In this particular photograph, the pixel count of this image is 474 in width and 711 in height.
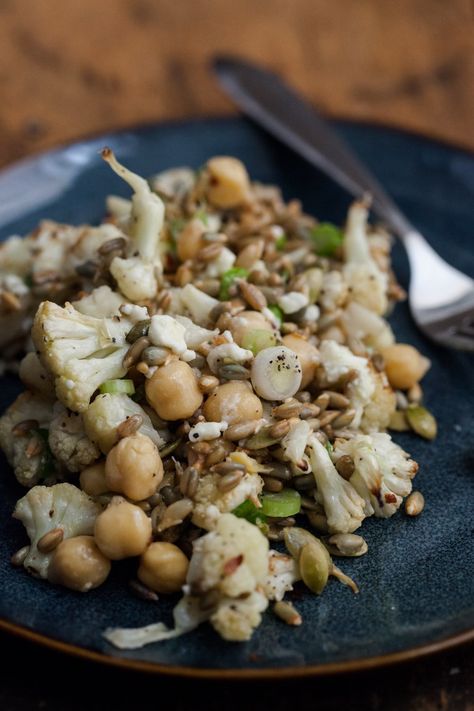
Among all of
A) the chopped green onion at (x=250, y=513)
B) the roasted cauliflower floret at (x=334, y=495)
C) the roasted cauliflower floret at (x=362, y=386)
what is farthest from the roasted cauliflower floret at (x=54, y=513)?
the roasted cauliflower floret at (x=362, y=386)

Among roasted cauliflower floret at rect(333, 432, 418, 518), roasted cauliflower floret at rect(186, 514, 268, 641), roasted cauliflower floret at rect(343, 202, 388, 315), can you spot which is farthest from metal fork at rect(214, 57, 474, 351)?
roasted cauliflower floret at rect(186, 514, 268, 641)

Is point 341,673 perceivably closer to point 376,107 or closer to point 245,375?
point 245,375

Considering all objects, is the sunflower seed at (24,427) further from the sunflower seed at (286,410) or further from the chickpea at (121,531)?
the sunflower seed at (286,410)

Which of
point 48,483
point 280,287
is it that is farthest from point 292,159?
point 48,483

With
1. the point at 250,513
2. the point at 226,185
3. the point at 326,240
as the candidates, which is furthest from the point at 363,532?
the point at 226,185

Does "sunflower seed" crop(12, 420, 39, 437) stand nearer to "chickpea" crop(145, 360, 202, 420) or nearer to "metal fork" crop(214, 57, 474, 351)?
"chickpea" crop(145, 360, 202, 420)
